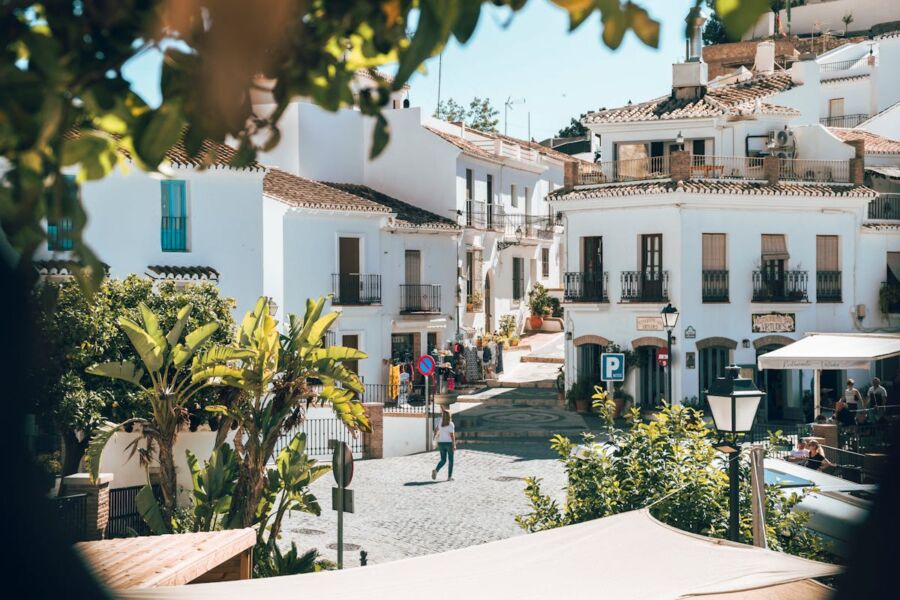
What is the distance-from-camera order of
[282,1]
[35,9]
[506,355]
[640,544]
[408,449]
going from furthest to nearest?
1. [506,355]
2. [408,449]
3. [640,544]
4. [35,9]
5. [282,1]

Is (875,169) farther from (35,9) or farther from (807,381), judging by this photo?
(35,9)

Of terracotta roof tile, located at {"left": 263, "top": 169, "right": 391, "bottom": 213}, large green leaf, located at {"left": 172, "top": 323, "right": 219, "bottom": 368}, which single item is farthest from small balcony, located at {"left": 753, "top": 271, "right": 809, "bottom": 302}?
large green leaf, located at {"left": 172, "top": 323, "right": 219, "bottom": 368}

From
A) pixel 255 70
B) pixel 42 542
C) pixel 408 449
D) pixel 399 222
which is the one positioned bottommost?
pixel 408 449

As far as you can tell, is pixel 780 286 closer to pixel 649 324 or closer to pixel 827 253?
pixel 827 253

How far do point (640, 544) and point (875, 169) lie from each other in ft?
105

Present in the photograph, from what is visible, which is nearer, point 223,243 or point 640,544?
point 640,544

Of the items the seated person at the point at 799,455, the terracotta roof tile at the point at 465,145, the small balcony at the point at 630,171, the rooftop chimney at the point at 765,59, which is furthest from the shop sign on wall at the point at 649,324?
the rooftop chimney at the point at 765,59

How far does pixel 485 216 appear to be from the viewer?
43.1 metres

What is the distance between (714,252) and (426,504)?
15253 mm

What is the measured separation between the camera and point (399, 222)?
37.2m

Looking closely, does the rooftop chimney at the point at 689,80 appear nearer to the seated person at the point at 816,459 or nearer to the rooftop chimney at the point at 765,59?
the rooftop chimney at the point at 765,59

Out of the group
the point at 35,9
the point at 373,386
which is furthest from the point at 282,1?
the point at 373,386

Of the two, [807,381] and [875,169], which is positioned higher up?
[875,169]

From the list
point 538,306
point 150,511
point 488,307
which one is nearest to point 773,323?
point 488,307
